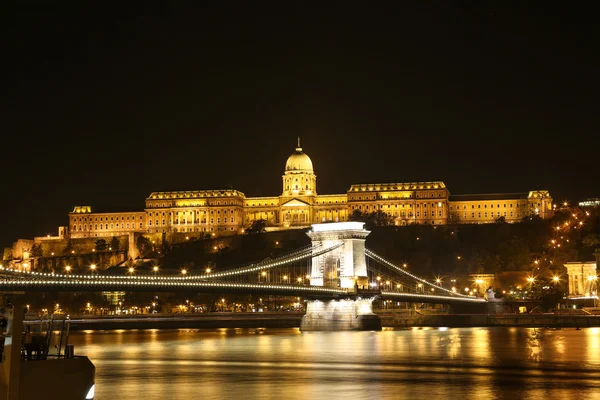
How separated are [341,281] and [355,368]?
85.9 ft

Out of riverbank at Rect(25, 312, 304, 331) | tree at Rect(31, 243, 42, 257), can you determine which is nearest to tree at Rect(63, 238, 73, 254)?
tree at Rect(31, 243, 42, 257)

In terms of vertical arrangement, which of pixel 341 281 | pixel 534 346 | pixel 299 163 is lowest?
pixel 534 346

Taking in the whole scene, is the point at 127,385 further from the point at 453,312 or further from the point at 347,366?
the point at 453,312

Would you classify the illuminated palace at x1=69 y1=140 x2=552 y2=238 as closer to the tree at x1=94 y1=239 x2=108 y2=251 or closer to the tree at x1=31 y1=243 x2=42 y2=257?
the tree at x1=94 y1=239 x2=108 y2=251

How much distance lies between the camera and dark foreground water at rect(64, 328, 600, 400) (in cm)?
2397

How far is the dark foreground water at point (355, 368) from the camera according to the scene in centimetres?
2397

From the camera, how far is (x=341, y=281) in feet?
189

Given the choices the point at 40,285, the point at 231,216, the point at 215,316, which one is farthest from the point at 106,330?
the point at 231,216

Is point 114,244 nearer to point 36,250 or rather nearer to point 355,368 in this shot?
point 36,250

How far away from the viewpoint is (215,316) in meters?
73.7

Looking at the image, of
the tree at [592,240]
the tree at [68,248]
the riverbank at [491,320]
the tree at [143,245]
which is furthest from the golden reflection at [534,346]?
the tree at [68,248]

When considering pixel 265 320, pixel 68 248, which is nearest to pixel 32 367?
pixel 265 320

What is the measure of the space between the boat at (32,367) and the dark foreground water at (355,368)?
967 centimetres

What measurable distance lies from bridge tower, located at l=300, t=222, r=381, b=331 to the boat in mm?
41055
